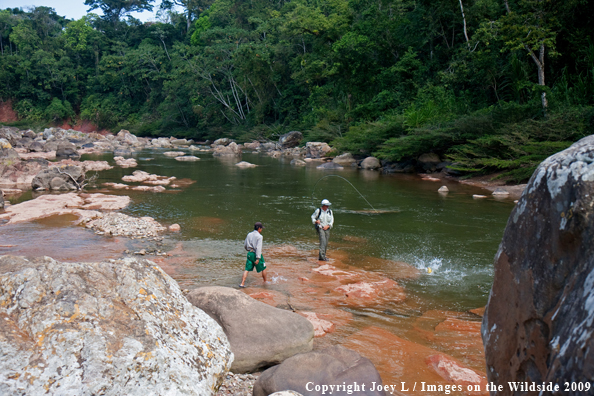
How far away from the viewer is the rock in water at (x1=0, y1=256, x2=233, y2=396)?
2.74 metres

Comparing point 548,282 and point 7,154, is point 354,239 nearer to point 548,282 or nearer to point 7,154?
point 548,282

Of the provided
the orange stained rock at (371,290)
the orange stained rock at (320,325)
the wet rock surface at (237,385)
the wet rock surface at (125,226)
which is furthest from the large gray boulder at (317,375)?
the wet rock surface at (125,226)

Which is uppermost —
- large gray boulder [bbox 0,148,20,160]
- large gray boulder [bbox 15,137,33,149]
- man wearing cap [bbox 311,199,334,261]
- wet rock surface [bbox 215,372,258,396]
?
large gray boulder [bbox 15,137,33,149]

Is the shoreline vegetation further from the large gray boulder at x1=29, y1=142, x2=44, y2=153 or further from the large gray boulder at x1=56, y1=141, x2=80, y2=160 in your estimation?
the large gray boulder at x1=29, y1=142, x2=44, y2=153

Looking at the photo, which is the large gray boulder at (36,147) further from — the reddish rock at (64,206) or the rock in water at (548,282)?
the rock in water at (548,282)

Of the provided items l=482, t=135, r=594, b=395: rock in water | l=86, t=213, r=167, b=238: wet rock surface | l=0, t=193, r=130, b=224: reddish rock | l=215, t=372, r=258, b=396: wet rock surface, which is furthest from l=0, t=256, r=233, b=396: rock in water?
l=0, t=193, r=130, b=224: reddish rock

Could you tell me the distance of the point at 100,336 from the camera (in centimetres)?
294

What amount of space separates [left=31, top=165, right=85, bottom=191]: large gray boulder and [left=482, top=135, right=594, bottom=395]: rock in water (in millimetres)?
15948

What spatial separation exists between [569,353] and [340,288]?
5.16 m

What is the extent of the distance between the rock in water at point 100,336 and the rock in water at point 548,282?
2035 millimetres

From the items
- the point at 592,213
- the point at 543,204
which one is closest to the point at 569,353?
the point at 592,213

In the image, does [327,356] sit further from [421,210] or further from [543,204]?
[421,210]

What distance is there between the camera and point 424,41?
27828mm

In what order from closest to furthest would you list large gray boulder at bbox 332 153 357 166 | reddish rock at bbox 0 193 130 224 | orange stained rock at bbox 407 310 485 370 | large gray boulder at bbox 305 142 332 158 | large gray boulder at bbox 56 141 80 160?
orange stained rock at bbox 407 310 485 370
reddish rock at bbox 0 193 130 224
large gray boulder at bbox 332 153 357 166
large gray boulder at bbox 56 141 80 160
large gray boulder at bbox 305 142 332 158
